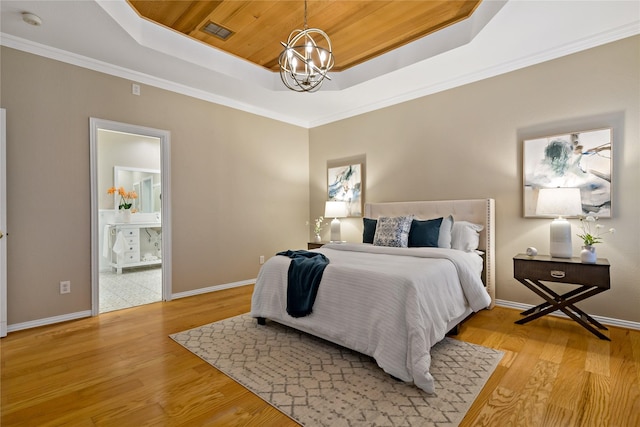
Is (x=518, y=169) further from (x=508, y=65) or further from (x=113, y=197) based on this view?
(x=113, y=197)

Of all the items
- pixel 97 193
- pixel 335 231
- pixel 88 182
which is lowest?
pixel 335 231

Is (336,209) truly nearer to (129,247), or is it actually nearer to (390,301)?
(390,301)

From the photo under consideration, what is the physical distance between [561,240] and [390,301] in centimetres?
197

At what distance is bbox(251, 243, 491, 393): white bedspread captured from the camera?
6.59 feet

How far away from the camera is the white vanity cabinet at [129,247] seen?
570 cm

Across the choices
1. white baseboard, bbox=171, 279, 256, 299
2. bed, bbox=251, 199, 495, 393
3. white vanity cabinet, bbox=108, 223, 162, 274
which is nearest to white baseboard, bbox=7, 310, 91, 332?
white baseboard, bbox=171, 279, 256, 299

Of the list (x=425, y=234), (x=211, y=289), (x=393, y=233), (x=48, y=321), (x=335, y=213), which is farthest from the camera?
(x=335, y=213)

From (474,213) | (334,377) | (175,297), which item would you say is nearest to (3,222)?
(175,297)

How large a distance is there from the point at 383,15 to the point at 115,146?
547 cm

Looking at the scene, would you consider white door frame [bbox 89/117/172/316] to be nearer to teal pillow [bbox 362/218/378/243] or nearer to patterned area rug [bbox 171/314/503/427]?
patterned area rug [bbox 171/314/503/427]

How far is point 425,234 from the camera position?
138 inches

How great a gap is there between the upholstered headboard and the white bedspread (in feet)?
1.76

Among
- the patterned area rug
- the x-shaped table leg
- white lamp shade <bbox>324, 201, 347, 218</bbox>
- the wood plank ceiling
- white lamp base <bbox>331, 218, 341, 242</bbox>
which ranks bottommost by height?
the patterned area rug

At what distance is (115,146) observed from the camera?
602 cm
